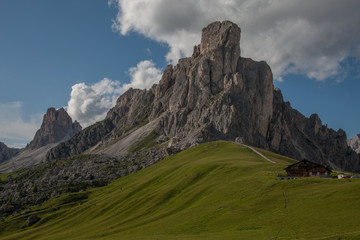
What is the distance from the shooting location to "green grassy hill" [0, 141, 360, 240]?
39.3 m

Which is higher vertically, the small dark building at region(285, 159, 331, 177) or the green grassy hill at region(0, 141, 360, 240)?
the small dark building at region(285, 159, 331, 177)

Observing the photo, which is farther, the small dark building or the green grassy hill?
the small dark building

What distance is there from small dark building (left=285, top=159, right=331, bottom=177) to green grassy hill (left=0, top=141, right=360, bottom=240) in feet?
13.7

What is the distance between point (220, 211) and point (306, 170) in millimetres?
31746

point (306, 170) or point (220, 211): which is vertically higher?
point (306, 170)

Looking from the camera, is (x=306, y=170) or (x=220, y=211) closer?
(x=220, y=211)

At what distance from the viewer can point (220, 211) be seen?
54.0 meters

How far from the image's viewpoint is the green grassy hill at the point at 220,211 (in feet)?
129

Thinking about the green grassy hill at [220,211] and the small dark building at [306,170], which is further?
the small dark building at [306,170]

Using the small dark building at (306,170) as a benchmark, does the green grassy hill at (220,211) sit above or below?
below

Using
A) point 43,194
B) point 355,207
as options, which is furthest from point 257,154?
point 43,194

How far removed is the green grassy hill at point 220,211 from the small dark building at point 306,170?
4.17 metres

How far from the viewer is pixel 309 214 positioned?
41.9 metres

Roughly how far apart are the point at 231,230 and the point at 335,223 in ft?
45.4
